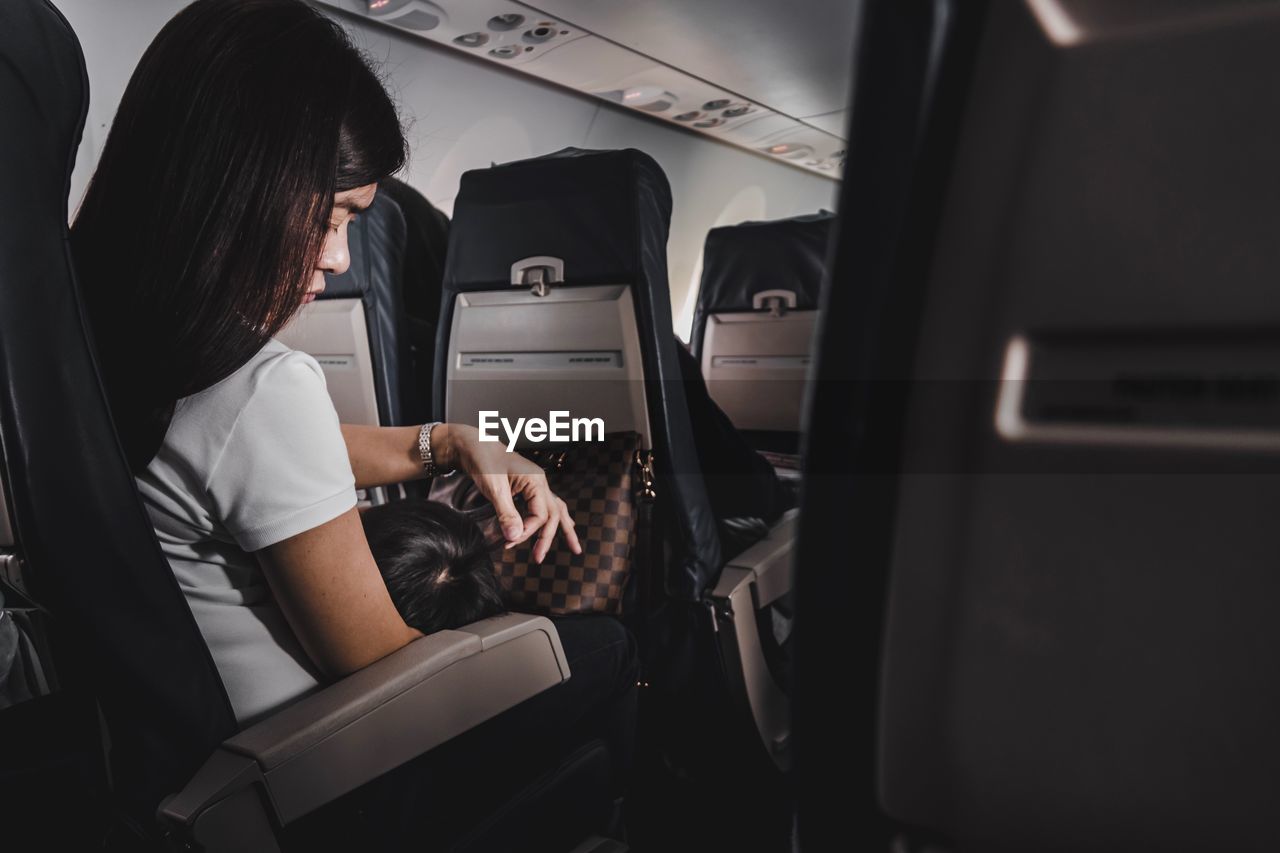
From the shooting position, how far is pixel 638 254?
68.8 inches

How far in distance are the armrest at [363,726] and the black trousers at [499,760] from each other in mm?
85

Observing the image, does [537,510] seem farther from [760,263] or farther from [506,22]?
[506,22]

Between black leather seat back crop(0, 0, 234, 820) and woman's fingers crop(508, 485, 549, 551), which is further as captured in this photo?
woman's fingers crop(508, 485, 549, 551)

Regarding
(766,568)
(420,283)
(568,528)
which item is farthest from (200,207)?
(420,283)

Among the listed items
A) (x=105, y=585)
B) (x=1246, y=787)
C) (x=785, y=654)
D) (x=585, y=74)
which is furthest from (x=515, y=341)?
(x=585, y=74)

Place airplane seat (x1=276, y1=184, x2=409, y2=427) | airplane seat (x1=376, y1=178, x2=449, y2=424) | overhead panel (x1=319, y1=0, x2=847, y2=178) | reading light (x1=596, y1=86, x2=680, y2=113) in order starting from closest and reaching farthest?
airplane seat (x1=276, y1=184, x2=409, y2=427)
airplane seat (x1=376, y1=178, x2=449, y2=424)
overhead panel (x1=319, y1=0, x2=847, y2=178)
reading light (x1=596, y1=86, x2=680, y2=113)

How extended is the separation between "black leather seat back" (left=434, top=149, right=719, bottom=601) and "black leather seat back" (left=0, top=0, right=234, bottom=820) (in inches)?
40.7

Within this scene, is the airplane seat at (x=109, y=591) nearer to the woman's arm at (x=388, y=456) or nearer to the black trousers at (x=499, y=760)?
the black trousers at (x=499, y=760)

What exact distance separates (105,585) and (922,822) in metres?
0.80

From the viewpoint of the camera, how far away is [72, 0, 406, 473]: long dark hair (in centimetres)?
92

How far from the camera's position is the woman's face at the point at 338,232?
1120 millimetres

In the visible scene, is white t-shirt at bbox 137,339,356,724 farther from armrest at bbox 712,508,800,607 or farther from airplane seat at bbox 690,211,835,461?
airplane seat at bbox 690,211,835,461

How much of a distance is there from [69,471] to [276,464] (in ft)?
0.64

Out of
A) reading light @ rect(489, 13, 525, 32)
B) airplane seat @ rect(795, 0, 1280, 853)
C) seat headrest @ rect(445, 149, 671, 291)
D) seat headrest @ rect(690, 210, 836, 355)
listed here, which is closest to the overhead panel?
reading light @ rect(489, 13, 525, 32)
